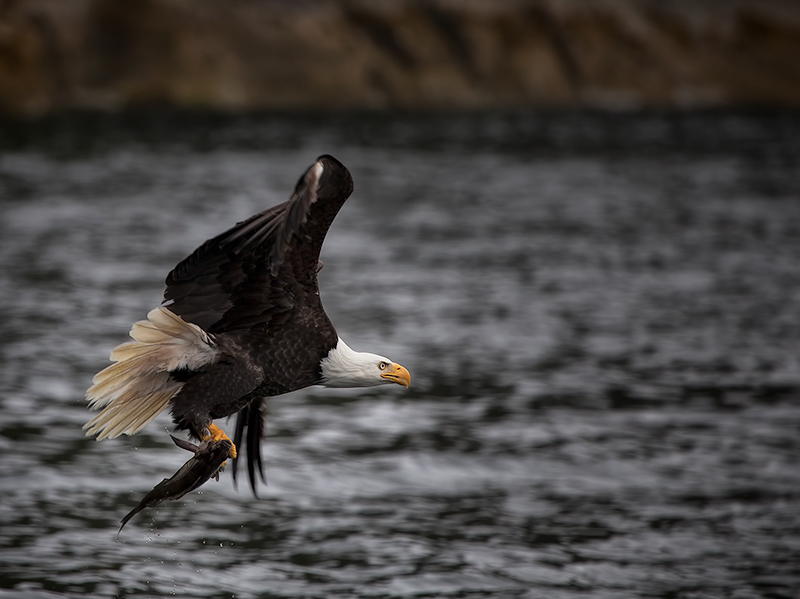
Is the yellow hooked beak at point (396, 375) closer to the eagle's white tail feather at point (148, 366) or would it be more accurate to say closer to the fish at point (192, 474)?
the eagle's white tail feather at point (148, 366)

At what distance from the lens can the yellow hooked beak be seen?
538 centimetres

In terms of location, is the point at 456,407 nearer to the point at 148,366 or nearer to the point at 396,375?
the point at 396,375

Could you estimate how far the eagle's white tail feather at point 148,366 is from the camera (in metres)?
5.05

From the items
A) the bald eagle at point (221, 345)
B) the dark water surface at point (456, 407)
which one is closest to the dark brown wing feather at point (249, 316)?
the bald eagle at point (221, 345)

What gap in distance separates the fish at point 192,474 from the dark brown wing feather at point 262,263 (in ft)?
2.10

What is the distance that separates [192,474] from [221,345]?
→ 2.19 feet

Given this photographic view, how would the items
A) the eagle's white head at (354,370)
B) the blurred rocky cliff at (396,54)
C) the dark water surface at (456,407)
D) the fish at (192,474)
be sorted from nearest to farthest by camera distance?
the fish at (192,474) < the eagle's white head at (354,370) < the dark water surface at (456,407) < the blurred rocky cliff at (396,54)

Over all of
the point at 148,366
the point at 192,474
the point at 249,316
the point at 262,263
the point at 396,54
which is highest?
the point at 396,54

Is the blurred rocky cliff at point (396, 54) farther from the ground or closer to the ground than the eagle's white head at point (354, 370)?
farther from the ground

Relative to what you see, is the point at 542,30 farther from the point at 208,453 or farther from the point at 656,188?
the point at 208,453

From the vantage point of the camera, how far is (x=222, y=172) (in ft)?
68.8

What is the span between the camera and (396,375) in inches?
213

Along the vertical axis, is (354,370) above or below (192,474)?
above

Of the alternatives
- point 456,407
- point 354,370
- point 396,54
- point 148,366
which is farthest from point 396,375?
point 396,54
